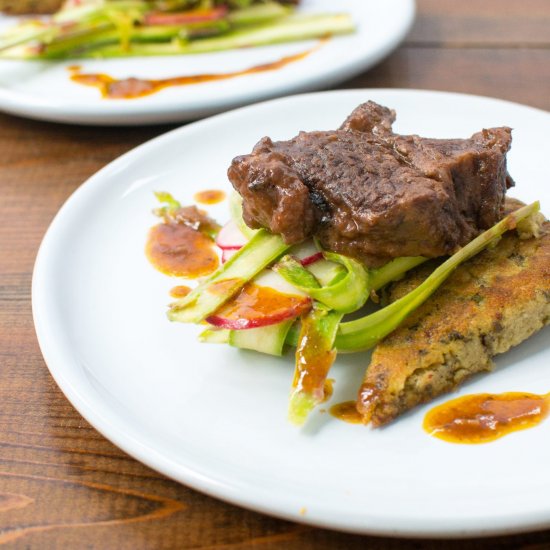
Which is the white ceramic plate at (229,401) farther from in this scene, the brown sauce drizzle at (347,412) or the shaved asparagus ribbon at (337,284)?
the shaved asparagus ribbon at (337,284)

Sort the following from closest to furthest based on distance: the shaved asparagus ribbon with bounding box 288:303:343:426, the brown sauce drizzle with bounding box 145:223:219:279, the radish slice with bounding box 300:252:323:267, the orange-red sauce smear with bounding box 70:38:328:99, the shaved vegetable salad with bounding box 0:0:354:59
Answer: the shaved asparagus ribbon with bounding box 288:303:343:426, the radish slice with bounding box 300:252:323:267, the brown sauce drizzle with bounding box 145:223:219:279, the orange-red sauce smear with bounding box 70:38:328:99, the shaved vegetable salad with bounding box 0:0:354:59

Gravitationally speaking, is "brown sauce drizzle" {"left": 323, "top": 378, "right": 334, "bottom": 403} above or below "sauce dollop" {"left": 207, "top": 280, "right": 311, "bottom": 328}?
below

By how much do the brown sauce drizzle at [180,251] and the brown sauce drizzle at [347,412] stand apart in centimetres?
89

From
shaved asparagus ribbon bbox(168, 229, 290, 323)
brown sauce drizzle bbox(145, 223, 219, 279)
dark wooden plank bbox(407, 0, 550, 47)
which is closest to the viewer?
shaved asparagus ribbon bbox(168, 229, 290, 323)

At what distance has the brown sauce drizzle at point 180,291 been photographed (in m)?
2.84

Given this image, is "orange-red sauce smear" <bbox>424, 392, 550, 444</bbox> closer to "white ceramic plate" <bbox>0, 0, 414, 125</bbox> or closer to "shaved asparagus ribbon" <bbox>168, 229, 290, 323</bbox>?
"shaved asparagus ribbon" <bbox>168, 229, 290, 323</bbox>

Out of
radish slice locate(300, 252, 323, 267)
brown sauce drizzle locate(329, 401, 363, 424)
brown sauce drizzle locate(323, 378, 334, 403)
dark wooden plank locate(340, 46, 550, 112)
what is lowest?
dark wooden plank locate(340, 46, 550, 112)

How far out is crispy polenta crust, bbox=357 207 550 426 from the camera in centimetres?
227

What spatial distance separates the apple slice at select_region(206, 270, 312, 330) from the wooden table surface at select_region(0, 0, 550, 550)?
50 cm

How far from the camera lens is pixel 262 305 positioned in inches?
97.1

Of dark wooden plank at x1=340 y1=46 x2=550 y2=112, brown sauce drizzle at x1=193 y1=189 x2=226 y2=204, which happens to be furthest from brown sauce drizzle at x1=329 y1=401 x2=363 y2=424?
dark wooden plank at x1=340 y1=46 x2=550 y2=112

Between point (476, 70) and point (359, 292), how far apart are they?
2.91 metres

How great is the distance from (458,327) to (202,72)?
8.89ft

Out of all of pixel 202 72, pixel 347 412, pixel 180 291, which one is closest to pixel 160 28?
pixel 202 72
